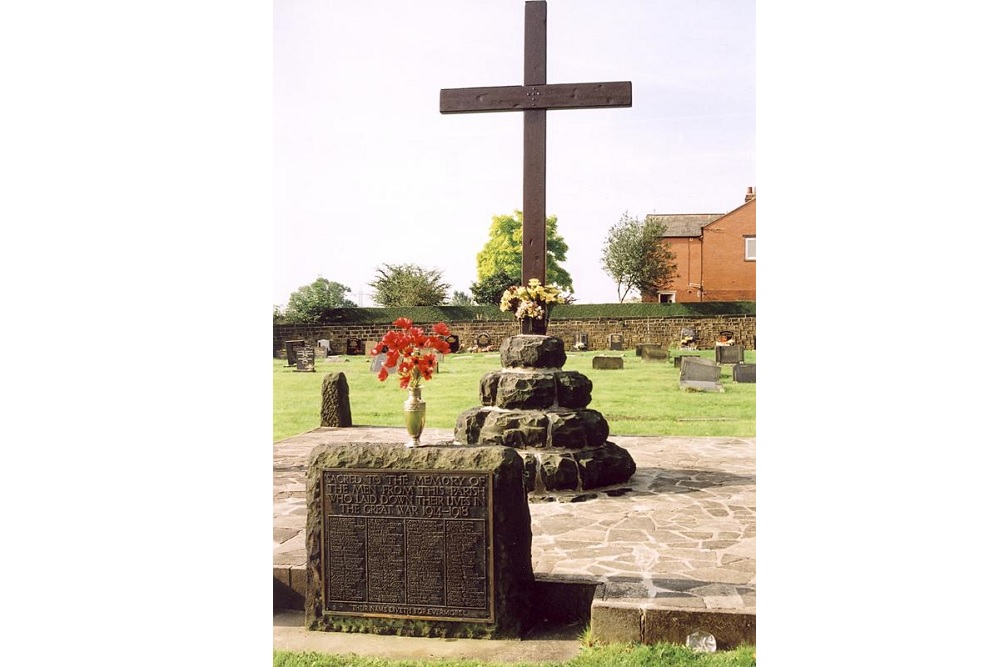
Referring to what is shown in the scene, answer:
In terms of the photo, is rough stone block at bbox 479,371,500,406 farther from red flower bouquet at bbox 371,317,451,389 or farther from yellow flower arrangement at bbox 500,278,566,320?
red flower bouquet at bbox 371,317,451,389

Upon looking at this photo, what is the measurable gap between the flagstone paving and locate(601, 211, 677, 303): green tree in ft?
70.7

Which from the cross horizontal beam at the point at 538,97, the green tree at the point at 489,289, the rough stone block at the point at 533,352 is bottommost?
the rough stone block at the point at 533,352

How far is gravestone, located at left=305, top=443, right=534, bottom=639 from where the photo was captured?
11.6 ft

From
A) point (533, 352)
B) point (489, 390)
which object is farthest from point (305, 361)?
point (533, 352)

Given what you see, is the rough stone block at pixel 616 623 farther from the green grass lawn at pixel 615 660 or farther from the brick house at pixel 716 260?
the brick house at pixel 716 260

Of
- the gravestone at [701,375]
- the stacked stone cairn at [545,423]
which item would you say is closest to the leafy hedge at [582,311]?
the gravestone at [701,375]

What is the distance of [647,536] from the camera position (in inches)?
189

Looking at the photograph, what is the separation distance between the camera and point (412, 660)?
3.36 meters

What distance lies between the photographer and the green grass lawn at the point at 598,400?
10531 millimetres

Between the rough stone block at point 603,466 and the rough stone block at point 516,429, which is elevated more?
the rough stone block at point 516,429

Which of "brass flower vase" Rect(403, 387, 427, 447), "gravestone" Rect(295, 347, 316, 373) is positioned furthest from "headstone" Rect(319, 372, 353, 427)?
"gravestone" Rect(295, 347, 316, 373)

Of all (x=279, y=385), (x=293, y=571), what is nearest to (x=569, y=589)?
(x=293, y=571)

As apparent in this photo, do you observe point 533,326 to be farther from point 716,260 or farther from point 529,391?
point 716,260

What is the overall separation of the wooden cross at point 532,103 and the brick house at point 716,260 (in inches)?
825
